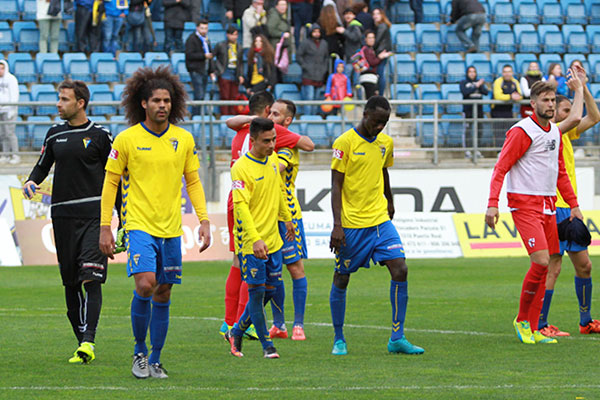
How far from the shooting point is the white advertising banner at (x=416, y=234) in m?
20.9

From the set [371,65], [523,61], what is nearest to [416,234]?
[371,65]

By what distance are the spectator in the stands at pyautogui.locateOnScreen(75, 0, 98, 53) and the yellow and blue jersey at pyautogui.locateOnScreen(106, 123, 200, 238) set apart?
1709cm

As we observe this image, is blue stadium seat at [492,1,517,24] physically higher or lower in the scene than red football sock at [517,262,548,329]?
higher

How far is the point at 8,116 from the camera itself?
70.1 ft

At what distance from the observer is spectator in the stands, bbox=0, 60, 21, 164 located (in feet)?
69.2

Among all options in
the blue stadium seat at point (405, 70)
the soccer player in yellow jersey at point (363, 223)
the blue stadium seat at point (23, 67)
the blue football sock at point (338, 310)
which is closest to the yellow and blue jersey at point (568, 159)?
the soccer player in yellow jersey at point (363, 223)

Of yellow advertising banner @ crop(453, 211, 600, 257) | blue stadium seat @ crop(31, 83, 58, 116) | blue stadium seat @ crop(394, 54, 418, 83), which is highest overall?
blue stadium seat @ crop(394, 54, 418, 83)

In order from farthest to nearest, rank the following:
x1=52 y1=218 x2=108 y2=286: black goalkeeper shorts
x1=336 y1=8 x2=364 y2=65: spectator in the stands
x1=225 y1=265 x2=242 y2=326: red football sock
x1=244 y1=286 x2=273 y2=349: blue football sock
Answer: x1=336 y1=8 x2=364 y2=65: spectator in the stands → x1=225 y1=265 x2=242 y2=326: red football sock → x1=52 y1=218 x2=108 y2=286: black goalkeeper shorts → x1=244 y1=286 x2=273 y2=349: blue football sock

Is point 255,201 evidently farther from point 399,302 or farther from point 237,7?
point 237,7

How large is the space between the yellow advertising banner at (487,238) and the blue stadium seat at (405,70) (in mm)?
5315

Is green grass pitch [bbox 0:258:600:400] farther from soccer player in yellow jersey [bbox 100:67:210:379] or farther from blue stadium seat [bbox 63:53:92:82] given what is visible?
blue stadium seat [bbox 63:53:92:82]

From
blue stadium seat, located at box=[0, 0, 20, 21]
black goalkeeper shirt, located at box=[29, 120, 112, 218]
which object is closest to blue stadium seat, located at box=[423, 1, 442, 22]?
blue stadium seat, located at box=[0, 0, 20, 21]

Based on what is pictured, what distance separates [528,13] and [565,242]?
19.4 metres

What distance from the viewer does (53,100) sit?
22.9m
